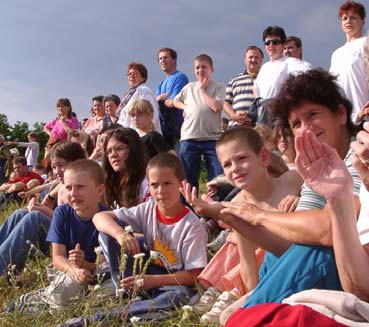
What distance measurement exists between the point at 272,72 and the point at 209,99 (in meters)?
0.83

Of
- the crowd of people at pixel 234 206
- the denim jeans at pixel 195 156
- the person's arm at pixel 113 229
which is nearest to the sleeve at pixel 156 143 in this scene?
the crowd of people at pixel 234 206

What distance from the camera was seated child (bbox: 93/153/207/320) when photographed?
3.08 meters

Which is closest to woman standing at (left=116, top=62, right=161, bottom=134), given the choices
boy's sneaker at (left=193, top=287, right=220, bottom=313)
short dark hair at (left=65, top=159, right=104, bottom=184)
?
short dark hair at (left=65, top=159, right=104, bottom=184)

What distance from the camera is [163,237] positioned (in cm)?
332

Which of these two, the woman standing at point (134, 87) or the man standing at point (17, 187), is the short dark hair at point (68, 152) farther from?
the man standing at point (17, 187)

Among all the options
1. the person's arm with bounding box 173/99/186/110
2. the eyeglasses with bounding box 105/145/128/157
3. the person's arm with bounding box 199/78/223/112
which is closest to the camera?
the eyeglasses with bounding box 105/145/128/157

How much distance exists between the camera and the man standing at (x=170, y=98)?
6559mm

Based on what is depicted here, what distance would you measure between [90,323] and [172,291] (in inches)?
22.2

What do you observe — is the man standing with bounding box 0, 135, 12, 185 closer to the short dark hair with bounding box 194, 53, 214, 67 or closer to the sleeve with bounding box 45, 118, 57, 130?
the sleeve with bounding box 45, 118, 57, 130

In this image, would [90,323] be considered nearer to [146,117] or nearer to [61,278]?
[61,278]

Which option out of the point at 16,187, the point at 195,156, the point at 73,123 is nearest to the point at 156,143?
the point at 195,156

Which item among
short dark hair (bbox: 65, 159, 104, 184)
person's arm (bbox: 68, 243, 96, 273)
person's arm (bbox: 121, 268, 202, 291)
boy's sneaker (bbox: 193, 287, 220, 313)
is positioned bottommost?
boy's sneaker (bbox: 193, 287, 220, 313)

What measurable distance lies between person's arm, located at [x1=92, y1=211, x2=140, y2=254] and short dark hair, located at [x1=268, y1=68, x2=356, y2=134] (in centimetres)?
107

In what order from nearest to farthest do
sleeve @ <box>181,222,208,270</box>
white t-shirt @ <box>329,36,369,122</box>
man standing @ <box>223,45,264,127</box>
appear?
1. sleeve @ <box>181,222,208,270</box>
2. white t-shirt @ <box>329,36,369,122</box>
3. man standing @ <box>223,45,264,127</box>
